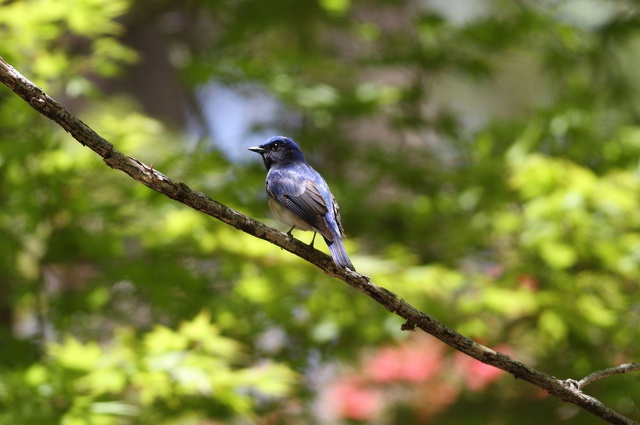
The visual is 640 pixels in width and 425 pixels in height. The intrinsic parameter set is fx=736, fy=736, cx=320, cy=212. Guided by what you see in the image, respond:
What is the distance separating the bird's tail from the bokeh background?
109 cm

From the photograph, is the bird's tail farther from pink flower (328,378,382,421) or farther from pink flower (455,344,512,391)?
pink flower (328,378,382,421)

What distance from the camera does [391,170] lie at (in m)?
5.15

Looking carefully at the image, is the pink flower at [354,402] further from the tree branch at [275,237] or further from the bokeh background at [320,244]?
the tree branch at [275,237]

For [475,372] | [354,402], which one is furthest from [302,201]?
[354,402]

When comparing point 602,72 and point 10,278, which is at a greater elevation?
point 602,72

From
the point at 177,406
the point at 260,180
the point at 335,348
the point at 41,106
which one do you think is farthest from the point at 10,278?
the point at 41,106

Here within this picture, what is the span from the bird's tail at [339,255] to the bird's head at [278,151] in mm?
859

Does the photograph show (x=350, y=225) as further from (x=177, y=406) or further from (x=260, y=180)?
(x=177, y=406)

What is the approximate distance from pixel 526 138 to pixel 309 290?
Result: 165cm

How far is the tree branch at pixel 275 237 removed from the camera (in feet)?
6.09

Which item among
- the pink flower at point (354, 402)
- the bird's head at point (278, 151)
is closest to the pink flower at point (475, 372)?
the pink flower at point (354, 402)

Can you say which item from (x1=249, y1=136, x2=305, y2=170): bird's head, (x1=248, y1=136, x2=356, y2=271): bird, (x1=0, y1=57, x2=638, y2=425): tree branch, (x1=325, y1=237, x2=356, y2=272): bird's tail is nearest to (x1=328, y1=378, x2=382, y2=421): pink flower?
(x1=249, y1=136, x2=305, y2=170): bird's head

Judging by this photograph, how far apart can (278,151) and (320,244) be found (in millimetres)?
867

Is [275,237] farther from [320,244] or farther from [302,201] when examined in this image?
[320,244]
